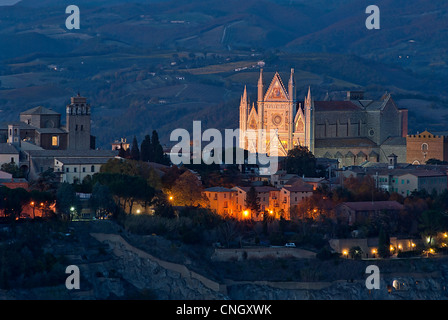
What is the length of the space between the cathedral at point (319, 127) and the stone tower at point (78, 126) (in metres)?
14.8

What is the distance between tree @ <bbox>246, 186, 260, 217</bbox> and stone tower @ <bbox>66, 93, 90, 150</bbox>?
445 inches

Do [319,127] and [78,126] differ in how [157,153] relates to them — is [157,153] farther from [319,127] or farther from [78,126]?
[319,127]

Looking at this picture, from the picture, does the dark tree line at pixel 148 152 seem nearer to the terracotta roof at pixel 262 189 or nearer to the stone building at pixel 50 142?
the stone building at pixel 50 142

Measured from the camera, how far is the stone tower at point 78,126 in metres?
65.5

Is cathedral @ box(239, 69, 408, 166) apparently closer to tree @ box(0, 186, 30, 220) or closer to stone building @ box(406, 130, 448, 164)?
stone building @ box(406, 130, 448, 164)

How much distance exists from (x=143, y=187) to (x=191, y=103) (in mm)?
83612

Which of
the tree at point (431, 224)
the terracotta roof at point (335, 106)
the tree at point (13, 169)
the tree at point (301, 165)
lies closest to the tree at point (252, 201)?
the tree at point (431, 224)

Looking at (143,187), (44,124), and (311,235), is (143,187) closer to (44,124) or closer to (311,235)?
(311,235)

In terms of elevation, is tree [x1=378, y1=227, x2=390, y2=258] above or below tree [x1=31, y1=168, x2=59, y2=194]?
below

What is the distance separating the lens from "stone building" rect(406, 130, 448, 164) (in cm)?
7956

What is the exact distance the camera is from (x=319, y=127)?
81688mm

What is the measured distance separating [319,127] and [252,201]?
993 inches

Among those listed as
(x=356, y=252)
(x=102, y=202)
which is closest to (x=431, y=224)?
(x=356, y=252)

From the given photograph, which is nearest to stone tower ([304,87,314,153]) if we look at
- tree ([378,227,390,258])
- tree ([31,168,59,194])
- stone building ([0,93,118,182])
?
stone building ([0,93,118,182])
